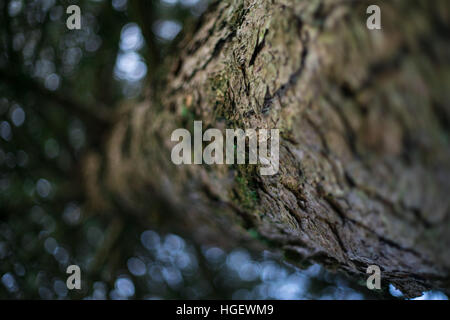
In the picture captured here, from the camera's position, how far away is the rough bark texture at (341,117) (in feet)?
1.11

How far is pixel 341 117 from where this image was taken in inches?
15.2

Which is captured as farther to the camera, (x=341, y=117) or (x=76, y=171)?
(x=76, y=171)

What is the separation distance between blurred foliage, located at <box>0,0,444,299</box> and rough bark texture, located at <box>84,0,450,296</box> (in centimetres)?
51

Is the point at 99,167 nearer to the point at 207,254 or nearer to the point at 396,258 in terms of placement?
the point at 207,254

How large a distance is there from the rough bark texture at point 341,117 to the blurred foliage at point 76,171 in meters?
0.51

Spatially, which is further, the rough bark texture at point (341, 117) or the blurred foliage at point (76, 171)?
the blurred foliage at point (76, 171)

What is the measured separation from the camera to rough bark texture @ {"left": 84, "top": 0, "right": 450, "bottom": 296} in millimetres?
337

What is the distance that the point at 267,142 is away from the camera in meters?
0.54

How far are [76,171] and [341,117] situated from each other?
6.17ft
